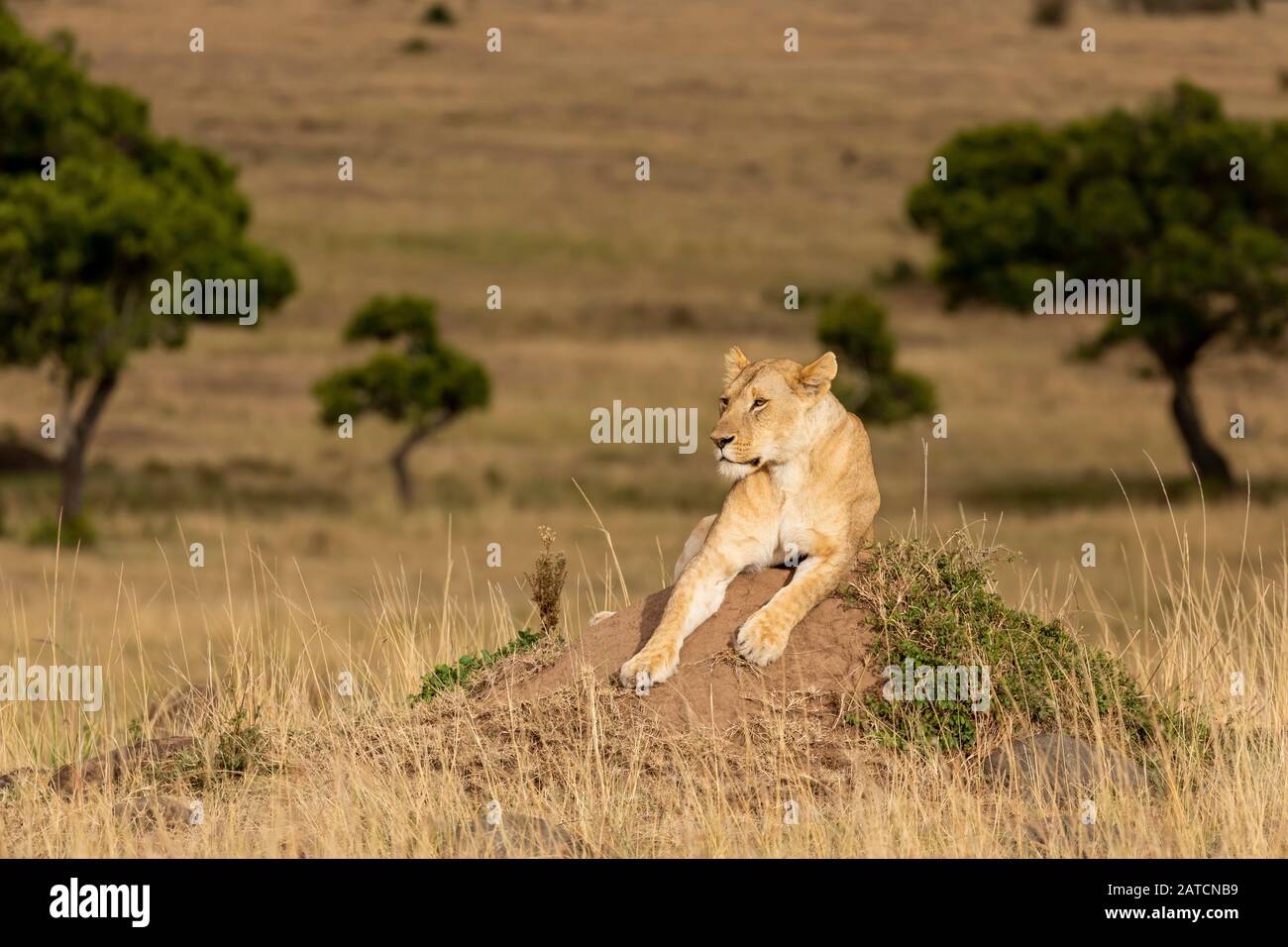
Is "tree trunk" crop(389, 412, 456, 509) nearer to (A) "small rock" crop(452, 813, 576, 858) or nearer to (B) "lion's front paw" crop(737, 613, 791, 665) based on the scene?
(B) "lion's front paw" crop(737, 613, 791, 665)

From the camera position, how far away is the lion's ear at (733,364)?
10953mm

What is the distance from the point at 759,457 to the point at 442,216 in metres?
67.4

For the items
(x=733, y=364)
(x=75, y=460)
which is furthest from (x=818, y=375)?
(x=75, y=460)

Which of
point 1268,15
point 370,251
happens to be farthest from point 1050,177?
point 1268,15

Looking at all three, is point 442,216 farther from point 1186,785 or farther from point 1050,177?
point 1186,785

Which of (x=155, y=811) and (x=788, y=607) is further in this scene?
(x=788, y=607)

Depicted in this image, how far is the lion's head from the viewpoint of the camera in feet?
34.6

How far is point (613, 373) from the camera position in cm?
5953

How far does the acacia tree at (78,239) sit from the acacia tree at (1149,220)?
17.6 meters

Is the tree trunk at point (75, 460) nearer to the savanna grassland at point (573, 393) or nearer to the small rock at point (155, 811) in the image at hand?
the savanna grassland at point (573, 393)

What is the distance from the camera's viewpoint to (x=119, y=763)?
37.5ft

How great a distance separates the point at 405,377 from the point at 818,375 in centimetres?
3203

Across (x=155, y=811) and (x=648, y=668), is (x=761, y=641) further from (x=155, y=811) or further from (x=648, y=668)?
(x=155, y=811)

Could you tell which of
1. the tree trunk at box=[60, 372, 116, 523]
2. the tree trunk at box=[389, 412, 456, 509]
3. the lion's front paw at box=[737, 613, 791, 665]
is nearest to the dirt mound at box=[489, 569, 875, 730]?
the lion's front paw at box=[737, 613, 791, 665]
